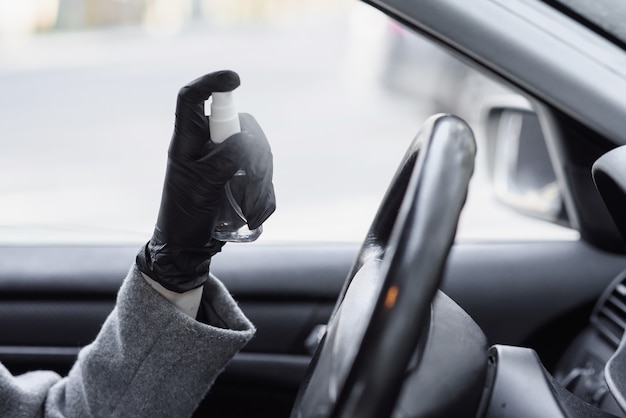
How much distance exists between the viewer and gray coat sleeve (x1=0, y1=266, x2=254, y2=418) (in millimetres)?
1224

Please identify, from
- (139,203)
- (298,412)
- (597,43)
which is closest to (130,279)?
(298,412)

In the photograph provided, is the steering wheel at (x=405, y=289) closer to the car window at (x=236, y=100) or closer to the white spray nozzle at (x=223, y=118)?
the white spray nozzle at (x=223, y=118)

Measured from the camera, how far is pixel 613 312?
146cm

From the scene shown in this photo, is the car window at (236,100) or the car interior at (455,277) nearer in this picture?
the car interior at (455,277)

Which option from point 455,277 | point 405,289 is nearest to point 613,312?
point 455,277

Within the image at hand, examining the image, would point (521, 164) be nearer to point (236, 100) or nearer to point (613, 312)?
point (613, 312)

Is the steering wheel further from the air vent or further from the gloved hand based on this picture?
the air vent

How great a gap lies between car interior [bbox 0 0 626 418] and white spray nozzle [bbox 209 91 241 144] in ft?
0.69

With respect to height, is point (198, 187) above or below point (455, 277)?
above

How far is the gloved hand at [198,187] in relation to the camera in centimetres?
104

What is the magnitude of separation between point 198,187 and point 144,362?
1.05 ft

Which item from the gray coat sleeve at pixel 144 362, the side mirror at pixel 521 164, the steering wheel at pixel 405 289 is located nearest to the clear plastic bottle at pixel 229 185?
the gray coat sleeve at pixel 144 362

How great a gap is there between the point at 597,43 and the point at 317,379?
28.1 inches

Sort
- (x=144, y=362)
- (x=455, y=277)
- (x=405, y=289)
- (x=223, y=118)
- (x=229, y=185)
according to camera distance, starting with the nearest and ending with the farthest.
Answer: (x=405, y=289), (x=223, y=118), (x=229, y=185), (x=144, y=362), (x=455, y=277)
